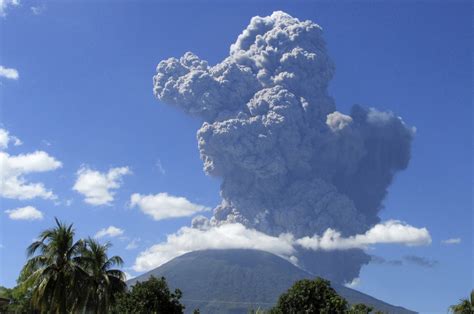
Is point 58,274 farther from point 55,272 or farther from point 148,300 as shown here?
point 148,300

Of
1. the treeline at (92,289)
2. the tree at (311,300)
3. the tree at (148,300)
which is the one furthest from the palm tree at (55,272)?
the tree at (311,300)

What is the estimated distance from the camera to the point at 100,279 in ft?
179

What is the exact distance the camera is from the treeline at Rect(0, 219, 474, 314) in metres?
45.3

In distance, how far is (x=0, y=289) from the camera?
343ft

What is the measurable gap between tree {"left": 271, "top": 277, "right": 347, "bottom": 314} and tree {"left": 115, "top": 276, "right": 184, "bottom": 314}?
431 inches

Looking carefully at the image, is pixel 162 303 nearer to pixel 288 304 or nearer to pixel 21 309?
pixel 288 304

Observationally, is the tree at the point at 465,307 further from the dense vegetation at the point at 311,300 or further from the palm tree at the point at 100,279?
the palm tree at the point at 100,279

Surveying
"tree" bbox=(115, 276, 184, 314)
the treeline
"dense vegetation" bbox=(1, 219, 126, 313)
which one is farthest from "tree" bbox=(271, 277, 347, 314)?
"dense vegetation" bbox=(1, 219, 126, 313)

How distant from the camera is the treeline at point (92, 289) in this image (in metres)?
45.3

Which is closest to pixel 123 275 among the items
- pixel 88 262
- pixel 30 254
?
pixel 88 262

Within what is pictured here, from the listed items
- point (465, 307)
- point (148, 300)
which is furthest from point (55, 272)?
point (465, 307)

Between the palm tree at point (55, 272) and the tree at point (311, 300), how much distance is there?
27195 millimetres

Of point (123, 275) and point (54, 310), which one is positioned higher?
point (123, 275)

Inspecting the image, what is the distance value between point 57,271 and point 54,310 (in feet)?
9.33
